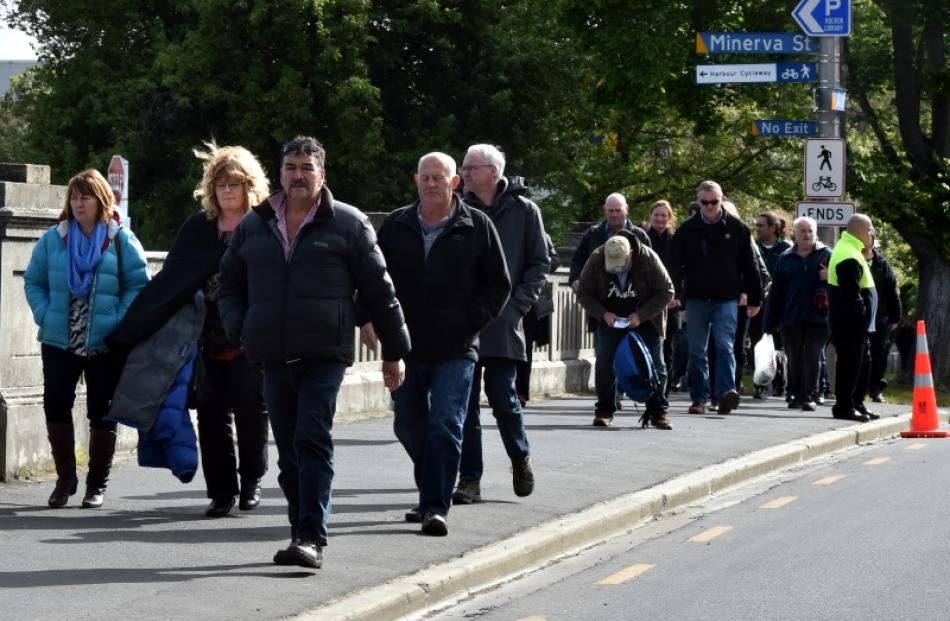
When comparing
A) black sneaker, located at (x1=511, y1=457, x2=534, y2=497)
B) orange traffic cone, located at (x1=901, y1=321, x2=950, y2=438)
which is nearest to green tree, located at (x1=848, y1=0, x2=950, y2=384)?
orange traffic cone, located at (x1=901, y1=321, x2=950, y2=438)

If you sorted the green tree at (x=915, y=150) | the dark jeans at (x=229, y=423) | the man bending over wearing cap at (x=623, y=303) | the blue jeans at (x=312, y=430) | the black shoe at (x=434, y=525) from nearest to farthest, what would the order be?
1. the blue jeans at (x=312, y=430)
2. the black shoe at (x=434, y=525)
3. the dark jeans at (x=229, y=423)
4. the man bending over wearing cap at (x=623, y=303)
5. the green tree at (x=915, y=150)

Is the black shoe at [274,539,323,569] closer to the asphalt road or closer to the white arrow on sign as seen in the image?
the asphalt road

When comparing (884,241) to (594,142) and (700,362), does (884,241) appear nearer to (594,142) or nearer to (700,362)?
(594,142)

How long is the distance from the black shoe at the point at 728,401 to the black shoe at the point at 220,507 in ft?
26.2

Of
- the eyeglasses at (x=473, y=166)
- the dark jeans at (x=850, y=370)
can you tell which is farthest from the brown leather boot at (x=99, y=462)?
the dark jeans at (x=850, y=370)

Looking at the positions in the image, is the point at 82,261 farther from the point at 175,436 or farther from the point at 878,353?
the point at 878,353

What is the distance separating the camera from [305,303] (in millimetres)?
7477

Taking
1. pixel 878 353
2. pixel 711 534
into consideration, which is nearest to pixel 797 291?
pixel 878 353

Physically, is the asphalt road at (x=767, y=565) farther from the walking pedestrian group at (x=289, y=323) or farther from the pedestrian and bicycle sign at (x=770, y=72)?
the pedestrian and bicycle sign at (x=770, y=72)

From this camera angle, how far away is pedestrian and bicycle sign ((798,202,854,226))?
18844mm

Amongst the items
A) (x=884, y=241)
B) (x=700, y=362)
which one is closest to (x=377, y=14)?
(x=884, y=241)

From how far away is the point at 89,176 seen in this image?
30.7 feet

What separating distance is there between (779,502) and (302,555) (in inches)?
177

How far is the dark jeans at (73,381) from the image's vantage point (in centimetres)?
938
